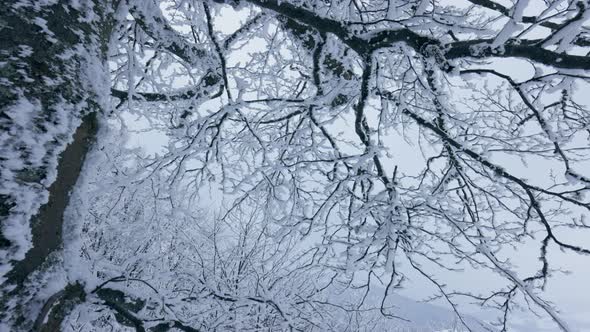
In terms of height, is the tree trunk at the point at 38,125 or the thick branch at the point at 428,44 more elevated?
the thick branch at the point at 428,44

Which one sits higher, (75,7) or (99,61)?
(75,7)

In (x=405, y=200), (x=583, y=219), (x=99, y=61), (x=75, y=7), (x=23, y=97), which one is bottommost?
(x=23, y=97)

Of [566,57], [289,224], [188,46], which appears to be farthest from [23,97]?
[188,46]

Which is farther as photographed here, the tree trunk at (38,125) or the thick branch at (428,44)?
the thick branch at (428,44)

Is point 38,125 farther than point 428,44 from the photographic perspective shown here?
No

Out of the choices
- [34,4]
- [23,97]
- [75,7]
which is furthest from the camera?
[75,7]

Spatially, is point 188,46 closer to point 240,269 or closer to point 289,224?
point 289,224

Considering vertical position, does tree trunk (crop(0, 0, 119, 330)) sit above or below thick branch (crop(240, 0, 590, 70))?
below

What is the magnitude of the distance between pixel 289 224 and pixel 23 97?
1840mm

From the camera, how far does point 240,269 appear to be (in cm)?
909

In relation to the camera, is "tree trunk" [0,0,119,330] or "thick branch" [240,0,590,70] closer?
"tree trunk" [0,0,119,330]

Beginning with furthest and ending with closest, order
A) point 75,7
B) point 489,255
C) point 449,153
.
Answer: point 449,153, point 489,255, point 75,7

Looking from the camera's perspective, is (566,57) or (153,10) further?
(153,10)

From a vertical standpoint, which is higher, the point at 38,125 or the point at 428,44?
the point at 428,44
